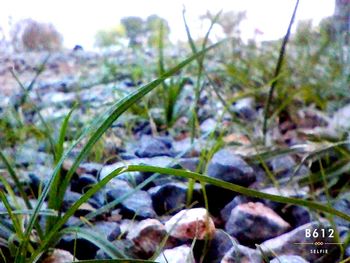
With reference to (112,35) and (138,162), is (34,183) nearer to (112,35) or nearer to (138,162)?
(138,162)

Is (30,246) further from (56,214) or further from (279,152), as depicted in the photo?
(279,152)

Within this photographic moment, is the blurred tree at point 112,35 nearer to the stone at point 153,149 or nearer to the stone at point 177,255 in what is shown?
the stone at point 153,149

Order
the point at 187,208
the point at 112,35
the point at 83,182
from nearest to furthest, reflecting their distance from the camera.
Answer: the point at 187,208 → the point at 83,182 → the point at 112,35

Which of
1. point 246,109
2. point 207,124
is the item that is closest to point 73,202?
point 207,124

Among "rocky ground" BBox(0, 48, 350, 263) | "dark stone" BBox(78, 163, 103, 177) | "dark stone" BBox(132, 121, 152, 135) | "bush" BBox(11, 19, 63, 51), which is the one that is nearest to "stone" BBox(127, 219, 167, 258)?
"rocky ground" BBox(0, 48, 350, 263)

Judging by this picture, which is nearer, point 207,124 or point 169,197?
point 169,197

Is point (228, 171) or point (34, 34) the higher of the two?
point (34, 34)

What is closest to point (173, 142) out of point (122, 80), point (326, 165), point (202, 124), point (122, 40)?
point (202, 124)
